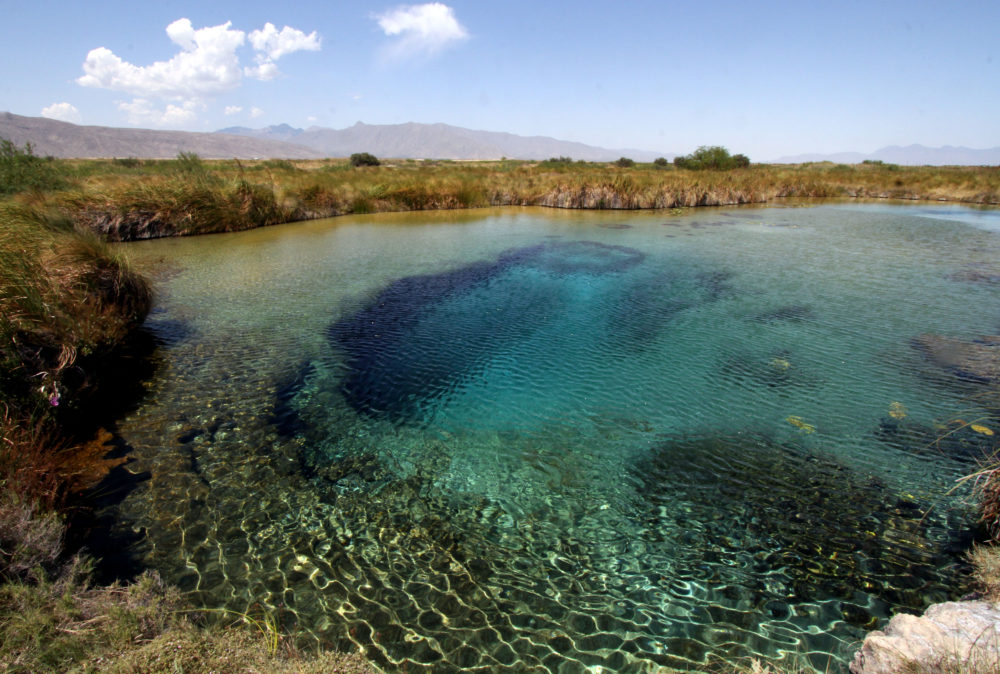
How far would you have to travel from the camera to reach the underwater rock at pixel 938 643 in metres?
2.24

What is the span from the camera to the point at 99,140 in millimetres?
134375

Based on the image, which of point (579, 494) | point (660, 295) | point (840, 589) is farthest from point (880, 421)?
point (660, 295)

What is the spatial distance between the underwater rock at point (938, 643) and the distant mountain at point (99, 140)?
Result: 14827 centimetres

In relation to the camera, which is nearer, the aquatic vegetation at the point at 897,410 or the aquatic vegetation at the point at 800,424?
A: the aquatic vegetation at the point at 800,424

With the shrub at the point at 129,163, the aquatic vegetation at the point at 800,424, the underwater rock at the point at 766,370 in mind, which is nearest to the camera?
the aquatic vegetation at the point at 800,424

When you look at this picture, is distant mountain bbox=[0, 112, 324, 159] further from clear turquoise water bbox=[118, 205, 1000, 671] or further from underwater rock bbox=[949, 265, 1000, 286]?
underwater rock bbox=[949, 265, 1000, 286]

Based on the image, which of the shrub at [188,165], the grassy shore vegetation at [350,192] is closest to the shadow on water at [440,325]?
the grassy shore vegetation at [350,192]

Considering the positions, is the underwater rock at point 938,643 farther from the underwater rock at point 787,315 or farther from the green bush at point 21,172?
the green bush at point 21,172

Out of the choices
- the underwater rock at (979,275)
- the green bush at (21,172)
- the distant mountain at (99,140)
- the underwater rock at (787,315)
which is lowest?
the underwater rock at (787,315)

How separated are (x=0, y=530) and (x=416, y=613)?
9.43ft

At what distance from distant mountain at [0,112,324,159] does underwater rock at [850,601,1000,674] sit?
148266 millimetres

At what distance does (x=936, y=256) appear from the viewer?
13656 mm

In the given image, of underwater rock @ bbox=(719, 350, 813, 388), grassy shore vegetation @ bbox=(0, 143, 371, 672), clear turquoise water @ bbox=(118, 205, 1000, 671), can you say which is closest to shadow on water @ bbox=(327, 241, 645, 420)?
clear turquoise water @ bbox=(118, 205, 1000, 671)

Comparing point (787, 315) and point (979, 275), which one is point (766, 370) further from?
point (979, 275)
